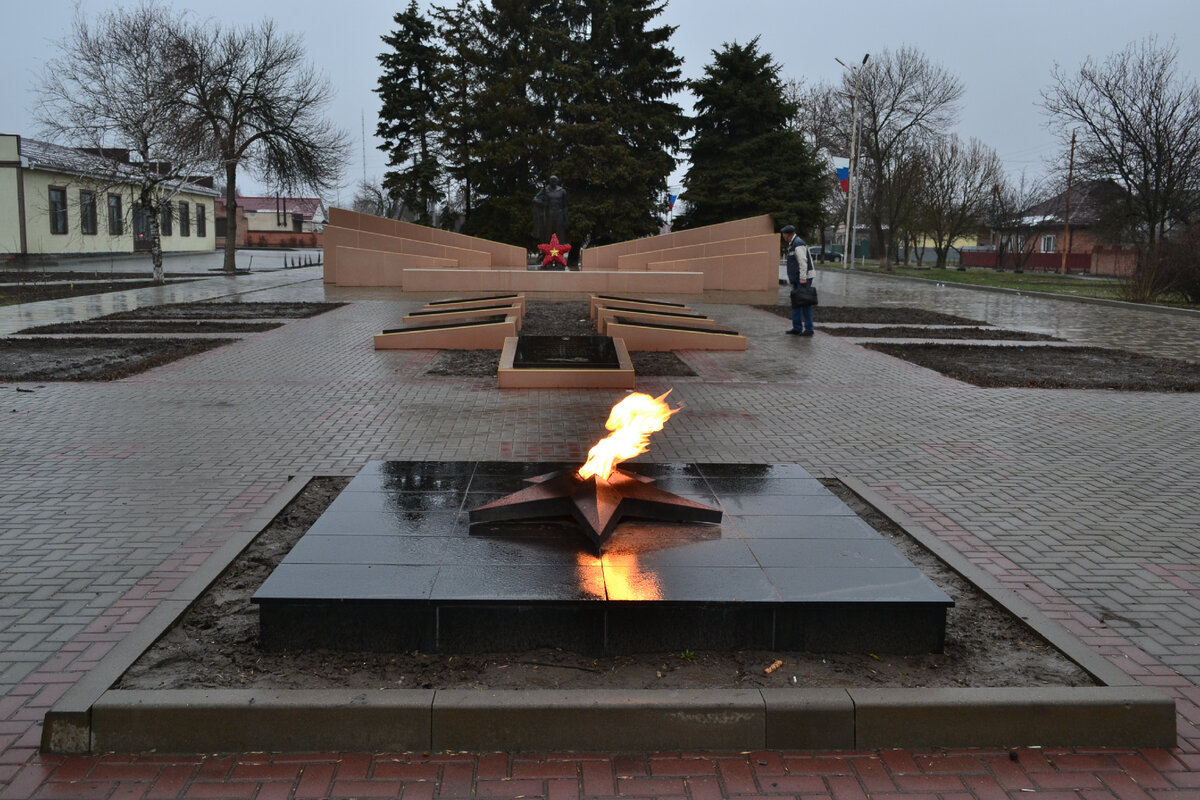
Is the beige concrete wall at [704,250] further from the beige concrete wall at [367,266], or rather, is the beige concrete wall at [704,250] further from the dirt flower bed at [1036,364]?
the dirt flower bed at [1036,364]

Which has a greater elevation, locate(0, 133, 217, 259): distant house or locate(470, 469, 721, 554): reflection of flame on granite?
locate(0, 133, 217, 259): distant house

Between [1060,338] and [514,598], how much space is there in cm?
1726

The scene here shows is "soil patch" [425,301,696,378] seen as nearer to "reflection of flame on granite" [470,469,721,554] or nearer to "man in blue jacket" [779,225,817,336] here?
"man in blue jacket" [779,225,817,336]

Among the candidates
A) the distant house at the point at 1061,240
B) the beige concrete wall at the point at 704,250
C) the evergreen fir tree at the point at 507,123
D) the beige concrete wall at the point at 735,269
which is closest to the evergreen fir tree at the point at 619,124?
the evergreen fir tree at the point at 507,123

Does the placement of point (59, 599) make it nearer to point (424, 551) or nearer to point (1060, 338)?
point (424, 551)

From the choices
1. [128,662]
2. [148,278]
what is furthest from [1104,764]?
[148,278]

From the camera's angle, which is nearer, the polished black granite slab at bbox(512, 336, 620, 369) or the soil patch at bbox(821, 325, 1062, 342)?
the polished black granite slab at bbox(512, 336, 620, 369)

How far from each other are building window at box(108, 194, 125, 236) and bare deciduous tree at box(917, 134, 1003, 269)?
149 ft

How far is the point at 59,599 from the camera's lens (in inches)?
189

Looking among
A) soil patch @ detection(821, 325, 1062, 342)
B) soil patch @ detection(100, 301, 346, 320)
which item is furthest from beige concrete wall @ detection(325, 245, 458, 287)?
soil patch @ detection(821, 325, 1062, 342)

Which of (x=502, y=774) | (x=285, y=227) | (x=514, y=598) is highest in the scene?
(x=285, y=227)

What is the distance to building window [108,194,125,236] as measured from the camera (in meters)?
51.5

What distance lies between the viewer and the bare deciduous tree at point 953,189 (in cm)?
5625

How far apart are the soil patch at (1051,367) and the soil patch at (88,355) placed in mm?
11075
